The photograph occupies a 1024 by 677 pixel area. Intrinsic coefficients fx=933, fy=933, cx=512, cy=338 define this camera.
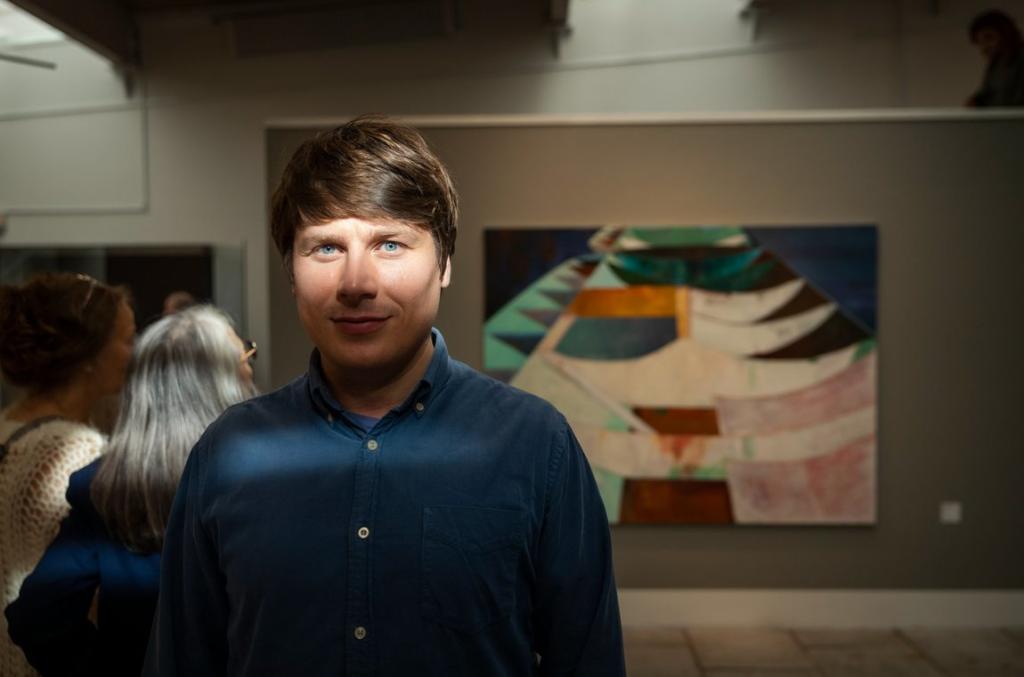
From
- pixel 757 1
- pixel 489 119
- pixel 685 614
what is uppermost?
pixel 757 1

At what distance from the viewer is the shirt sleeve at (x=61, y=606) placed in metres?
1.78

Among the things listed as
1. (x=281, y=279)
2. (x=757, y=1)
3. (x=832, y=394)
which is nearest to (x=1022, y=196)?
(x=832, y=394)

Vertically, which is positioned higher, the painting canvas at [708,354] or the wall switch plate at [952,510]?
the painting canvas at [708,354]

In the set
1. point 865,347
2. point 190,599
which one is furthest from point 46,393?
point 865,347

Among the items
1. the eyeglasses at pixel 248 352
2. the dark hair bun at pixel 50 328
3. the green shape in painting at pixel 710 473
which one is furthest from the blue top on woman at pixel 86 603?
the green shape in painting at pixel 710 473

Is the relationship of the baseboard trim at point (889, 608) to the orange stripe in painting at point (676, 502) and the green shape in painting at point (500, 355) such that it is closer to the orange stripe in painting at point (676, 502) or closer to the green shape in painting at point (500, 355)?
the orange stripe in painting at point (676, 502)

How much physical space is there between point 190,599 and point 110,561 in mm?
663

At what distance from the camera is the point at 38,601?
177 cm

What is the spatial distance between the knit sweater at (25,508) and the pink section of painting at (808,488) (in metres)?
3.69

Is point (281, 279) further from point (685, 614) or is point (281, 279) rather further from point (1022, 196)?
point (1022, 196)

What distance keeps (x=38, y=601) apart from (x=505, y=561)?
1068 millimetres

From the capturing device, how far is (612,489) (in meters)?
4.94

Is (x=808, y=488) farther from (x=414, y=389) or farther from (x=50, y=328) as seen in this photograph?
(x=414, y=389)

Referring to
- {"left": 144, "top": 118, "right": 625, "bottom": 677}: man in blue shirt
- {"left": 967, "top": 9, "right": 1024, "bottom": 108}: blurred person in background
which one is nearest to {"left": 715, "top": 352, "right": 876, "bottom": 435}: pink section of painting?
{"left": 967, "top": 9, "right": 1024, "bottom": 108}: blurred person in background
